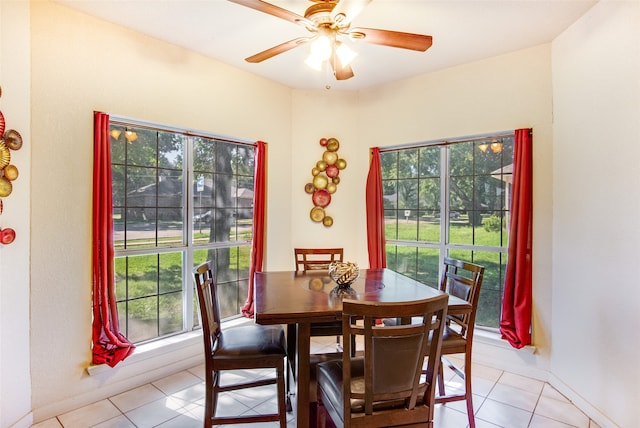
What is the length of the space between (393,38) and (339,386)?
1.86 m

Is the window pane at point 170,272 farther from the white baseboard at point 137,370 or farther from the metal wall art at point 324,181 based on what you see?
the metal wall art at point 324,181

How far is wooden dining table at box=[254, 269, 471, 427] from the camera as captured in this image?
5.44 feet

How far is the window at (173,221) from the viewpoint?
2.69 meters

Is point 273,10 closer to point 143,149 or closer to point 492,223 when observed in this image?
point 143,149

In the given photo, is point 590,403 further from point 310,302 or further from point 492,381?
point 310,302

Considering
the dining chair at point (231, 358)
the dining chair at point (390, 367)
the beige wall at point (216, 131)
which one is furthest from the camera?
the beige wall at point (216, 131)

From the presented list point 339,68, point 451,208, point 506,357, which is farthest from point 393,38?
point 506,357

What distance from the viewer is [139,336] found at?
9.11 ft

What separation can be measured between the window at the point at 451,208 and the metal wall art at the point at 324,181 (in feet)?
1.74

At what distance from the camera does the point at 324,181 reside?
376 cm

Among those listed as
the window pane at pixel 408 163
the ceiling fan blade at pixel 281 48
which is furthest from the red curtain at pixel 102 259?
the window pane at pixel 408 163

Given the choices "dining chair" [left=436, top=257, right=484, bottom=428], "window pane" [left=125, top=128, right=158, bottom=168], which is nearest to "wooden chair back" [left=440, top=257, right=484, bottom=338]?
"dining chair" [left=436, top=257, right=484, bottom=428]

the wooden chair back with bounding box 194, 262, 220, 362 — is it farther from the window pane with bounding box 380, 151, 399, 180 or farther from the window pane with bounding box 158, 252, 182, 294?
the window pane with bounding box 380, 151, 399, 180

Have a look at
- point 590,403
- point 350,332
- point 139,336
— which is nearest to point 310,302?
point 350,332
